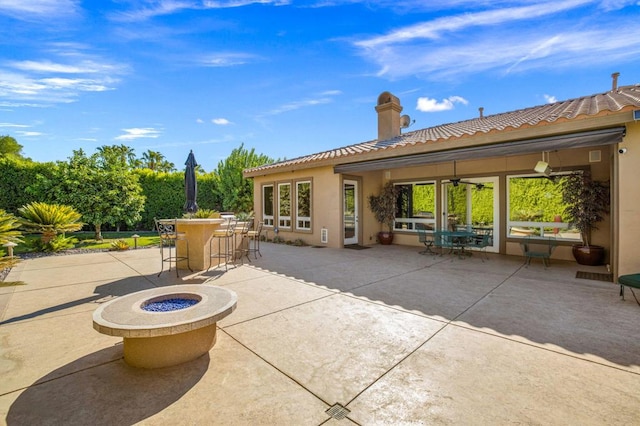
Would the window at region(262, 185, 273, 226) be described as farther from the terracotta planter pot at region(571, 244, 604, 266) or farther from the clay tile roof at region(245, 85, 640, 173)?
the terracotta planter pot at region(571, 244, 604, 266)

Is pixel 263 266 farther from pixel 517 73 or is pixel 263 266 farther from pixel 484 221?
pixel 517 73

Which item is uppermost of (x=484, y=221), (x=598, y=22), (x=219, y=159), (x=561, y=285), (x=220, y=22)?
(x=220, y=22)

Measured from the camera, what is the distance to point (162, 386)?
2590mm

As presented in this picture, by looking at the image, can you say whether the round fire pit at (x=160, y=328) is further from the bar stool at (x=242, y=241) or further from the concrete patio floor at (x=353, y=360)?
the bar stool at (x=242, y=241)

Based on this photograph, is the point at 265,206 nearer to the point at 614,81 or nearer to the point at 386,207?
the point at 386,207

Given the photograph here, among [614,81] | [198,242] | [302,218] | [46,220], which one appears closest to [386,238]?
[302,218]

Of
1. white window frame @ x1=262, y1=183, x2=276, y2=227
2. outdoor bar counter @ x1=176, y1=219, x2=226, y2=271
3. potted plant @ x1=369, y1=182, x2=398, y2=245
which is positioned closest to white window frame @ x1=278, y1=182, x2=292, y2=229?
white window frame @ x1=262, y1=183, x2=276, y2=227

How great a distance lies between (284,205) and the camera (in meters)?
13.3

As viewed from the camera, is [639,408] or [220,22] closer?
[639,408]

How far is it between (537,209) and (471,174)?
2.28 meters

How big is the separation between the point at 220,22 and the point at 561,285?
10.8 meters

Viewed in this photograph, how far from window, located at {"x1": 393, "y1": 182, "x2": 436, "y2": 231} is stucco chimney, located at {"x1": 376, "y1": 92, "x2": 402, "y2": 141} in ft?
8.81

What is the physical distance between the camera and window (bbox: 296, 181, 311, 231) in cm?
1229

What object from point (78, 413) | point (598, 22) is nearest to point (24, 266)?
point (78, 413)
